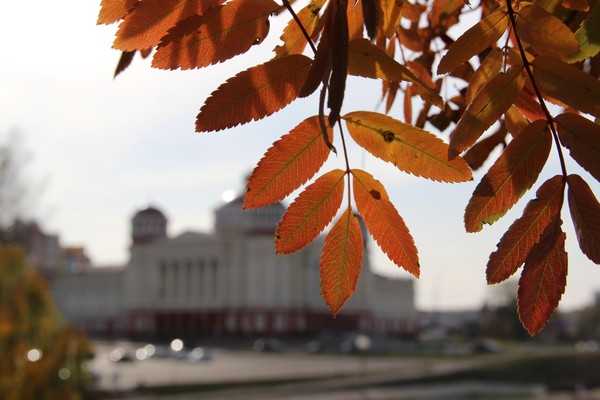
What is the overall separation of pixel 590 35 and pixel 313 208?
189 mm

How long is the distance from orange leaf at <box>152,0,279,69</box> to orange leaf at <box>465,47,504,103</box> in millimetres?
138

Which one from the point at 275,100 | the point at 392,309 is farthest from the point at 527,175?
the point at 392,309

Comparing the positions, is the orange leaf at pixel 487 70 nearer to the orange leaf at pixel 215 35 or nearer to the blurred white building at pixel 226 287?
the orange leaf at pixel 215 35

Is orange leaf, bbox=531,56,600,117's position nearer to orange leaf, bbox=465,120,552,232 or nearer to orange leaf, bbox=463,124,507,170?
orange leaf, bbox=465,120,552,232

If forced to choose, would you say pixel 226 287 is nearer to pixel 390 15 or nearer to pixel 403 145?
pixel 390 15

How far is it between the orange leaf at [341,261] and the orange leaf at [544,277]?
0.32ft

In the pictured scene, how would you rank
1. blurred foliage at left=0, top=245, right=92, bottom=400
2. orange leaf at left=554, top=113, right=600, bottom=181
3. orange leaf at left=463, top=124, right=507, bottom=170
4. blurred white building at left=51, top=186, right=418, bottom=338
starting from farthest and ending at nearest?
blurred white building at left=51, top=186, right=418, bottom=338, blurred foliage at left=0, top=245, right=92, bottom=400, orange leaf at left=463, top=124, right=507, bottom=170, orange leaf at left=554, top=113, right=600, bottom=181

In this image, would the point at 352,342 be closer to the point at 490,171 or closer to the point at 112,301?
the point at 112,301

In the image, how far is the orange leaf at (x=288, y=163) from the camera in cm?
48

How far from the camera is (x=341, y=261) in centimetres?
51

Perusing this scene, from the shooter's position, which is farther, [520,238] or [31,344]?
[31,344]

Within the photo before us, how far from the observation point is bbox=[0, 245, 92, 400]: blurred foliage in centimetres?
666

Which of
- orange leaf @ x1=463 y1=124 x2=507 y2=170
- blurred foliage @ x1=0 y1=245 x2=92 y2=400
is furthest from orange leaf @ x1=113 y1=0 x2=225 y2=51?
blurred foliage @ x1=0 y1=245 x2=92 y2=400

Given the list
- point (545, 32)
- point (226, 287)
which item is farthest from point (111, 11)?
point (226, 287)
